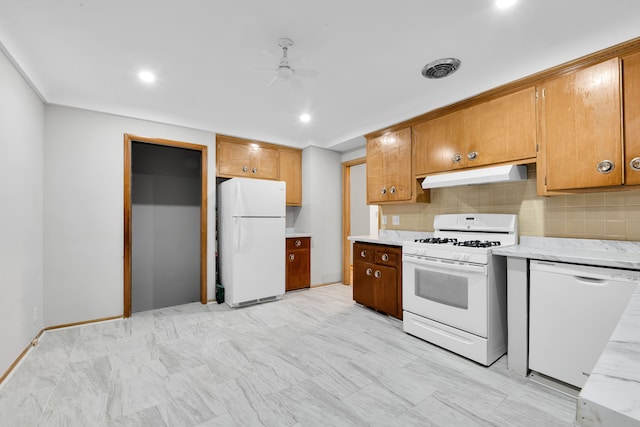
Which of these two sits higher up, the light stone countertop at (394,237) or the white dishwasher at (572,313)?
the light stone countertop at (394,237)

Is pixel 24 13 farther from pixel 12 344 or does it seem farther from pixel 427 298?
pixel 427 298

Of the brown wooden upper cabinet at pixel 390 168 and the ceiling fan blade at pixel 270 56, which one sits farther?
the brown wooden upper cabinet at pixel 390 168

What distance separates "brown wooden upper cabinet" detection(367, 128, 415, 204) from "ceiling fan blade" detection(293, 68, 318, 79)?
1.35m

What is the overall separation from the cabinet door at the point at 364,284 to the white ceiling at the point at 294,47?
1898 mm

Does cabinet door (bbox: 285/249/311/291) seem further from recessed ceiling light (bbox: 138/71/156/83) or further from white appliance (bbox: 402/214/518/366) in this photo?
recessed ceiling light (bbox: 138/71/156/83)

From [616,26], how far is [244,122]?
137 inches

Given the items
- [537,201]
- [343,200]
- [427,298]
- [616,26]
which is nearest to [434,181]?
[537,201]

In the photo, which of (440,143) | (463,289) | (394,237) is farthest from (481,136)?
(394,237)

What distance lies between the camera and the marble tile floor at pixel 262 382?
171cm

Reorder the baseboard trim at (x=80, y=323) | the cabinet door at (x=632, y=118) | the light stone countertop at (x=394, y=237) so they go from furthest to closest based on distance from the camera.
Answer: the light stone countertop at (x=394, y=237) → the baseboard trim at (x=80, y=323) → the cabinet door at (x=632, y=118)

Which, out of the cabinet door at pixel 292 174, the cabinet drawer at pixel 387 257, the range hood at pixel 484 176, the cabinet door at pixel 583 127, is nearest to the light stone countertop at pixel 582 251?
the cabinet door at pixel 583 127

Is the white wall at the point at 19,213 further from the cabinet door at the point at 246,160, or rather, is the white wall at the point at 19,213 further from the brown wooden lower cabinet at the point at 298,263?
the brown wooden lower cabinet at the point at 298,263

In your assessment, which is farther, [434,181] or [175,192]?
[175,192]

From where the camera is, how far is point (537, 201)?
2.52 metres
